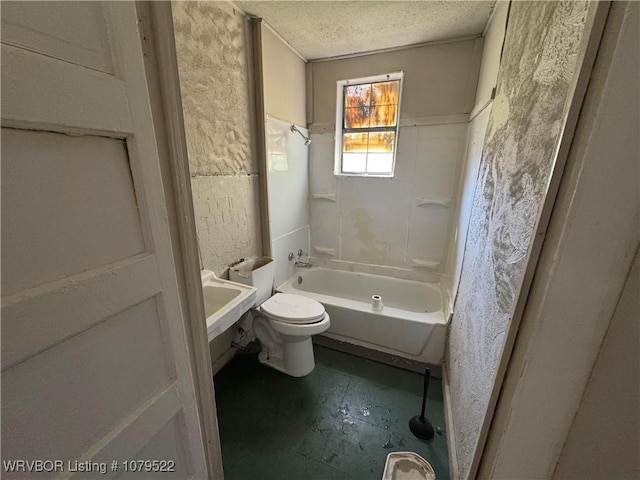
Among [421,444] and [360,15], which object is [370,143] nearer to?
[360,15]

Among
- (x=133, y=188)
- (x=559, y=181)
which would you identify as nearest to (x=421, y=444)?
(x=559, y=181)

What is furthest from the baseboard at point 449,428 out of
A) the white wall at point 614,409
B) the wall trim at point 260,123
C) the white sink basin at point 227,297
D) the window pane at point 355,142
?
the window pane at point 355,142

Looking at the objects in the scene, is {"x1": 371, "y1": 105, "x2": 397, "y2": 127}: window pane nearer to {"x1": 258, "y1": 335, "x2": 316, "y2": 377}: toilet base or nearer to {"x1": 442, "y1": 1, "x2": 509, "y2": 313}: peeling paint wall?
{"x1": 442, "y1": 1, "x2": 509, "y2": 313}: peeling paint wall

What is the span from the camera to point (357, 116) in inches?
99.7

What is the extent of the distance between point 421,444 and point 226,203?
1.83 meters

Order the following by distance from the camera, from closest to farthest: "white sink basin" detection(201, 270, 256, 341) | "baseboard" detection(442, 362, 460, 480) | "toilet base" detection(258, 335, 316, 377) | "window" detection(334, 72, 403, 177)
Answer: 1. "baseboard" detection(442, 362, 460, 480)
2. "white sink basin" detection(201, 270, 256, 341)
3. "toilet base" detection(258, 335, 316, 377)
4. "window" detection(334, 72, 403, 177)

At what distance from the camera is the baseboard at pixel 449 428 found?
46.2 inches

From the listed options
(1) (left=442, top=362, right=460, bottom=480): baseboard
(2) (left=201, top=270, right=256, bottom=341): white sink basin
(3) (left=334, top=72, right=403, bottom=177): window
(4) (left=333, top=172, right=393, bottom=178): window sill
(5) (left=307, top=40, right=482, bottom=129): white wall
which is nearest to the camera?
(1) (left=442, top=362, right=460, bottom=480): baseboard

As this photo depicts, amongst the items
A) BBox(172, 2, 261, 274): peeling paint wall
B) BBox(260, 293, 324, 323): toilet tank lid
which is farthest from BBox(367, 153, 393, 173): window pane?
BBox(260, 293, 324, 323): toilet tank lid

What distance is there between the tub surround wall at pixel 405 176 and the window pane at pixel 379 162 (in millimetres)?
125

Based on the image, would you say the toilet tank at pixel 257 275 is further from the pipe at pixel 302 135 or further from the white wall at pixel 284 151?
the pipe at pixel 302 135

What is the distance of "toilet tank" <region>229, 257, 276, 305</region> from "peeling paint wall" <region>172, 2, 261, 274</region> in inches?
3.1

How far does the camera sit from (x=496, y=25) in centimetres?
156

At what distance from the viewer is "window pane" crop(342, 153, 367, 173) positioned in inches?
103
